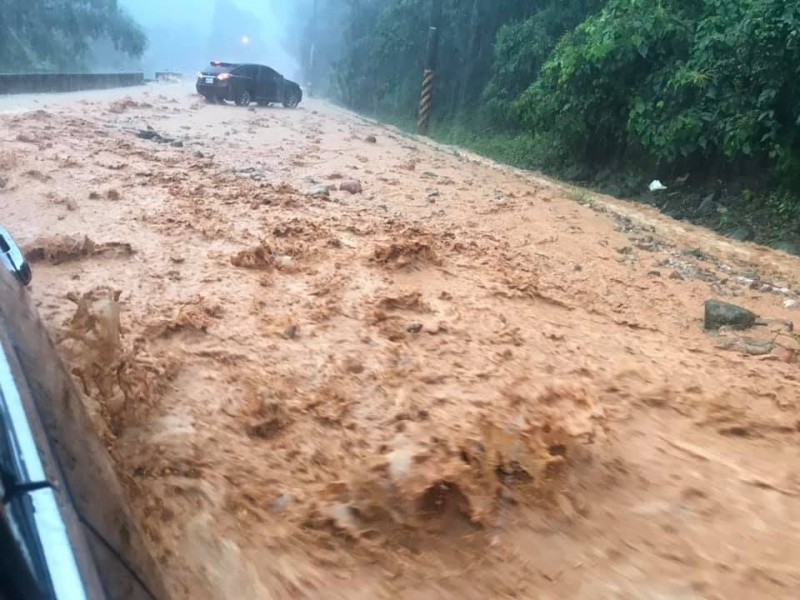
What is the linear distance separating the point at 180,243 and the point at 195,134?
8.40 meters

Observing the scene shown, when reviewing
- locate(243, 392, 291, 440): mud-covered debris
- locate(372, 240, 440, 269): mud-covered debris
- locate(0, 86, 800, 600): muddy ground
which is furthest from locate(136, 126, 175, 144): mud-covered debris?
locate(243, 392, 291, 440): mud-covered debris

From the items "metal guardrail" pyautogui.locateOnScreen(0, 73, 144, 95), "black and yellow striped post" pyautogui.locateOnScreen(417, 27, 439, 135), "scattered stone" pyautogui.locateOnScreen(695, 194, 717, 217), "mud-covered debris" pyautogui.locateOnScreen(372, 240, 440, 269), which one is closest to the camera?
"mud-covered debris" pyautogui.locateOnScreen(372, 240, 440, 269)

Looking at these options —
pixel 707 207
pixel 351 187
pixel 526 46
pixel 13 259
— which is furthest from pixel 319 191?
pixel 526 46

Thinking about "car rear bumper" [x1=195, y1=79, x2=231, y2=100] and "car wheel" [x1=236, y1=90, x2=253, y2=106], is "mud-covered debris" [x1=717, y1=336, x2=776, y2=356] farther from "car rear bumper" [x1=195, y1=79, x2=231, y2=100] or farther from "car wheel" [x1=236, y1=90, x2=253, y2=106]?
"car wheel" [x1=236, y1=90, x2=253, y2=106]

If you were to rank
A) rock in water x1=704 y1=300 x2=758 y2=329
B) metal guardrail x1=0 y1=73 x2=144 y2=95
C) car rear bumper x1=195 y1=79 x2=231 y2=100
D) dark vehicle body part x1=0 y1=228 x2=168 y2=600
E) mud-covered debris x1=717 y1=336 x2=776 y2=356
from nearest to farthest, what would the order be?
dark vehicle body part x1=0 y1=228 x2=168 y2=600 < mud-covered debris x1=717 y1=336 x2=776 y2=356 < rock in water x1=704 y1=300 x2=758 y2=329 < metal guardrail x1=0 y1=73 x2=144 y2=95 < car rear bumper x1=195 y1=79 x2=231 y2=100

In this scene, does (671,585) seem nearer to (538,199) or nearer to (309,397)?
(309,397)

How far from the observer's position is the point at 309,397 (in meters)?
3.65

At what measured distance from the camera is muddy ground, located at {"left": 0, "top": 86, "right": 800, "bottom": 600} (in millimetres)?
2619

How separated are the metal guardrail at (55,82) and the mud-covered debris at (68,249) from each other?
1493 cm

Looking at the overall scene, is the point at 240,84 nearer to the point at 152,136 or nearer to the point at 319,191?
the point at 152,136

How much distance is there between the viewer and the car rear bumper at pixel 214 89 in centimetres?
2236

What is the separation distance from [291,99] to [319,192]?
17.8 m

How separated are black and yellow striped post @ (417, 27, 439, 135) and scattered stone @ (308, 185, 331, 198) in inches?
511

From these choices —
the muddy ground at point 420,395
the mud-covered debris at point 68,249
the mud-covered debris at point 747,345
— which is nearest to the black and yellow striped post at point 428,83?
the muddy ground at point 420,395
